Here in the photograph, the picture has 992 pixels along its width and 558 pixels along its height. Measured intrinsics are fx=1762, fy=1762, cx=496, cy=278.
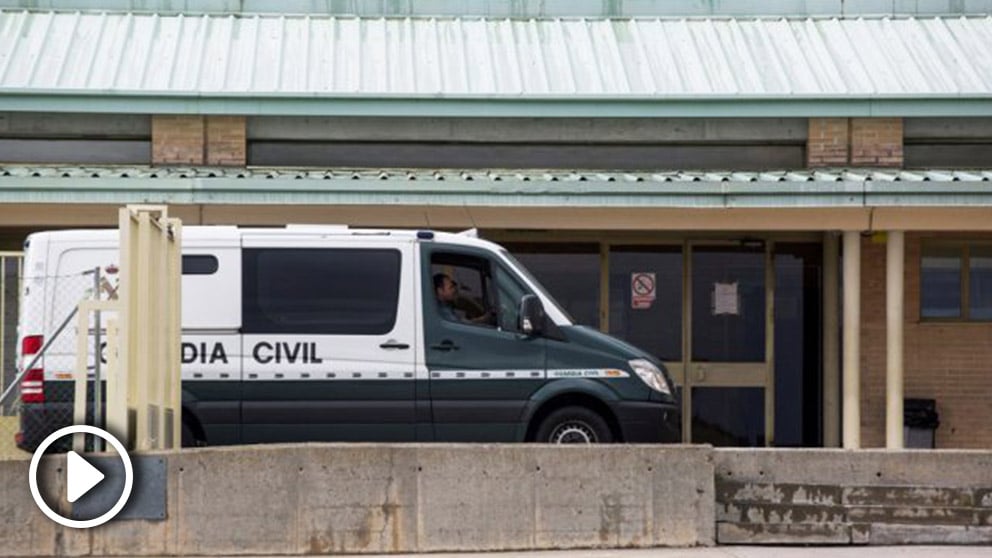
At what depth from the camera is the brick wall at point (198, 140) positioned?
784 inches

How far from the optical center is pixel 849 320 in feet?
62.3

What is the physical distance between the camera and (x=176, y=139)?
1994cm

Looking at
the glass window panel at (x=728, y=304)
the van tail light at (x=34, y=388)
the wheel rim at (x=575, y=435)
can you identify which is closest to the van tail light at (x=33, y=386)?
the van tail light at (x=34, y=388)

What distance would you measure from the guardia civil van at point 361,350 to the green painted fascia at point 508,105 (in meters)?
5.03

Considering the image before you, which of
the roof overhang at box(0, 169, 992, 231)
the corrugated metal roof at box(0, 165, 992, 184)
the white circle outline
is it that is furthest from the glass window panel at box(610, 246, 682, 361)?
the white circle outline

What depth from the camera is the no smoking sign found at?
67.5 feet

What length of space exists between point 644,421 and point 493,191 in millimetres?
4040

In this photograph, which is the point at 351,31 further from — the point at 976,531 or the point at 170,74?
the point at 976,531

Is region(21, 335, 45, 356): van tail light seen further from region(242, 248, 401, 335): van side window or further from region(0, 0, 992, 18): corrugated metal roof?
region(0, 0, 992, 18): corrugated metal roof

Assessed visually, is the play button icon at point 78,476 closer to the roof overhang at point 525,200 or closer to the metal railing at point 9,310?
the metal railing at point 9,310

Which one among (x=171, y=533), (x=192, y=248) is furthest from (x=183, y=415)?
(x=171, y=533)

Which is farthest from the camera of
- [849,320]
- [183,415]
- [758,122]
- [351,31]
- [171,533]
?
[351,31]

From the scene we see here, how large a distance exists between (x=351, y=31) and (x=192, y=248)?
294 inches

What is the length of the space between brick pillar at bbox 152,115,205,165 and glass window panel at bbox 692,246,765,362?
592 cm
